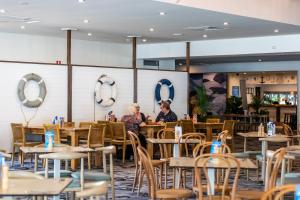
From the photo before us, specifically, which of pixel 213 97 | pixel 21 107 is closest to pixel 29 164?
pixel 21 107

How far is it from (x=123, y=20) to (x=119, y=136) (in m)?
2.51

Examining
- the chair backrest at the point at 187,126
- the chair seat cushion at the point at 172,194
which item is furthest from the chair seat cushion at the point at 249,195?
the chair backrest at the point at 187,126

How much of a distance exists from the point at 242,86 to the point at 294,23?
41.9 ft

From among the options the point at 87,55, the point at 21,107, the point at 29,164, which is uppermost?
the point at 87,55

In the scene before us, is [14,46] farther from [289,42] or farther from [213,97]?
[213,97]

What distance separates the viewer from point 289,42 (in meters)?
15.7

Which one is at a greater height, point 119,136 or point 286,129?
point 286,129

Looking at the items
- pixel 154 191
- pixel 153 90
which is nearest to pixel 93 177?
pixel 154 191

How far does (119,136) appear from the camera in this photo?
13.1 m

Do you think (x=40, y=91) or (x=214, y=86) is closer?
(x=40, y=91)

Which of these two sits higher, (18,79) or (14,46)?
(14,46)

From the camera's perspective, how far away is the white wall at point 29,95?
13.6 metres

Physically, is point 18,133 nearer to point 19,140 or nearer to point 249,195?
point 19,140

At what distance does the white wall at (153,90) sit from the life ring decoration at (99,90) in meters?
0.88
